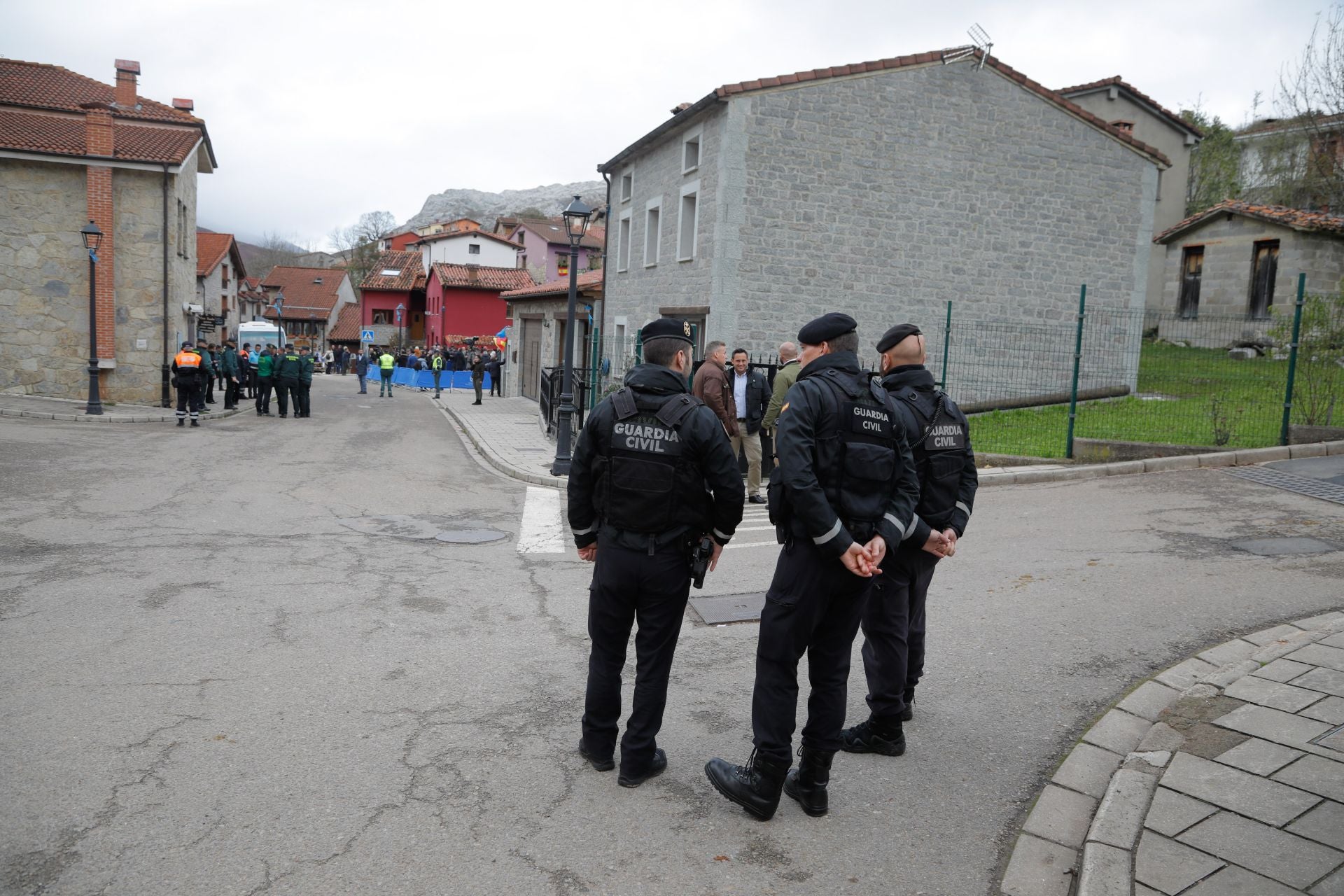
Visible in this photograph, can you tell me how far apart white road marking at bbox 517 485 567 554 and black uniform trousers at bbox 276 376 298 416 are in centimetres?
1226

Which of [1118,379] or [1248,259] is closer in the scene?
[1118,379]

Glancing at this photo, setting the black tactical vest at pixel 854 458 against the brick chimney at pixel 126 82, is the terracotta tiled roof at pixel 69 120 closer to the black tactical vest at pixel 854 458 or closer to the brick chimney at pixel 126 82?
the brick chimney at pixel 126 82

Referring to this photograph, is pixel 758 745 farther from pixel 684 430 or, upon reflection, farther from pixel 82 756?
pixel 82 756

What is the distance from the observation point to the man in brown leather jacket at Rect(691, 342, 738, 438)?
9.66m

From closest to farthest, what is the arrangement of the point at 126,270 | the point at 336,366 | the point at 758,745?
1. the point at 758,745
2. the point at 126,270
3. the point at 336,366

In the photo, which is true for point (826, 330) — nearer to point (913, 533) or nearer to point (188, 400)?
point (913, 533)

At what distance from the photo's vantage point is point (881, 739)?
431cm

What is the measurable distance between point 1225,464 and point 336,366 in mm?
Result: 63502

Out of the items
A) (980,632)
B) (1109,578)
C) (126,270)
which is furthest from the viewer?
(126,270)

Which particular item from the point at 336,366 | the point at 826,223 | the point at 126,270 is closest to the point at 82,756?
the point at 826,223

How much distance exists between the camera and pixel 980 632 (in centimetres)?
598

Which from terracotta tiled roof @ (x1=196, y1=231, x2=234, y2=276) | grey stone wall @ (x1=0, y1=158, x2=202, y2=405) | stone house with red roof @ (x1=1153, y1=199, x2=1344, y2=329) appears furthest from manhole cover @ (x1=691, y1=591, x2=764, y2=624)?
terracotta tiled roof @ (x1=196, y1=231, x2=234, y2=276)

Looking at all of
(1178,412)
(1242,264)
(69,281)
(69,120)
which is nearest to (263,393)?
(69,281)

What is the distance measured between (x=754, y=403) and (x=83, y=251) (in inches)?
772
